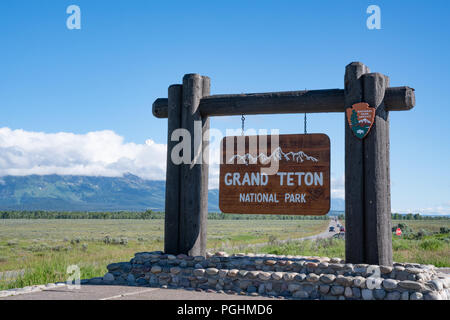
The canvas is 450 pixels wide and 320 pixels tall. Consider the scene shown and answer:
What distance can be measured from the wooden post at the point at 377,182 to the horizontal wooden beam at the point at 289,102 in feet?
1.08

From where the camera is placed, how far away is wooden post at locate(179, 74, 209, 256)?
9492 millimetres

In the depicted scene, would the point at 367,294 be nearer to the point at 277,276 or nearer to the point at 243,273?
the point at 277,276

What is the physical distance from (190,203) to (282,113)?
279 centimetres

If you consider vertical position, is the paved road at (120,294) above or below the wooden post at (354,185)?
below

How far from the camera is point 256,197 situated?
9383 millimetres

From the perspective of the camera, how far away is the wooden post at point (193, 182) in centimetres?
949

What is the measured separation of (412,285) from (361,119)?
3.13 metres

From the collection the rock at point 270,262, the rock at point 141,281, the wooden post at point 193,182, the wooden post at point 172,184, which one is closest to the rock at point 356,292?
the rock at point 270,262

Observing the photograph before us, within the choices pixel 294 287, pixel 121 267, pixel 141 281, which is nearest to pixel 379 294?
pixel 294 287

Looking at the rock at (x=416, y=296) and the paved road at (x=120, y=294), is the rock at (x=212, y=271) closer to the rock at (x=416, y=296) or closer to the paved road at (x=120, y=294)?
the paved road at (x=120, y=294)

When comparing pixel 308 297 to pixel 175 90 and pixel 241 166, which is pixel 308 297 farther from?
pixel 175 90

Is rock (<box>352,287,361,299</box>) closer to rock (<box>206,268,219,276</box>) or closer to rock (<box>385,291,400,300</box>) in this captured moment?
rock (<box>385,291,400,300</box>)
